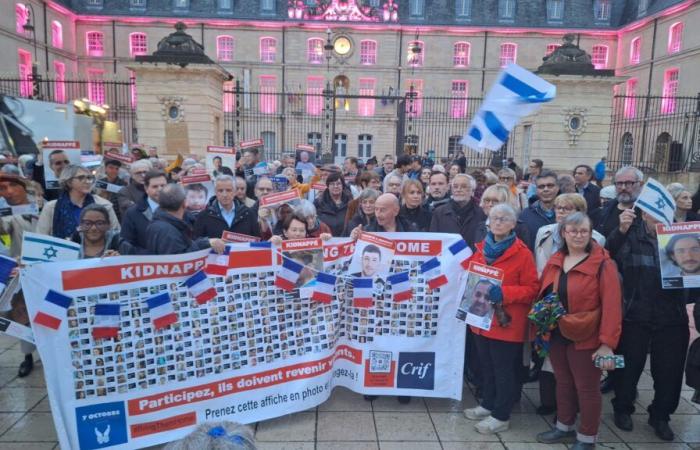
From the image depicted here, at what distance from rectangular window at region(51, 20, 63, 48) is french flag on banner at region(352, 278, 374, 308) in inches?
1642

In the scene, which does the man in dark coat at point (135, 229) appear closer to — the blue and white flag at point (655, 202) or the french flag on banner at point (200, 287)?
the french flag on banner at point (200, 287)

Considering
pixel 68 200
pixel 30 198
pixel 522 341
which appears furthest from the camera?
pixel 30 198

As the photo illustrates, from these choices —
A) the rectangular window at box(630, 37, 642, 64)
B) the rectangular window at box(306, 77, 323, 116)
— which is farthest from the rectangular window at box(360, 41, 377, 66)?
the rectangular window at box(630, 37, 642, 64)

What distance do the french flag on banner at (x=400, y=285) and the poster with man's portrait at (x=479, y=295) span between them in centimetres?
52

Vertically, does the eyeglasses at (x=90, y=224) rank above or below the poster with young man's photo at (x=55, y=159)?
below

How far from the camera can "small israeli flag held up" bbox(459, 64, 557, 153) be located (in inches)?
207

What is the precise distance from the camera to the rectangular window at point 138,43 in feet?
Answer: 128

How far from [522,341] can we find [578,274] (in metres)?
0.74

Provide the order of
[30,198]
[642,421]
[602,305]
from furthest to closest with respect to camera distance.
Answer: [30,198] → [642,421] → [602,305]

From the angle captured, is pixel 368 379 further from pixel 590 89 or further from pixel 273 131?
pixel 273 131

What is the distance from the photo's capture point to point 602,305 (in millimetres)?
3707

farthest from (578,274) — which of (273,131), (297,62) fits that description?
(297,62)

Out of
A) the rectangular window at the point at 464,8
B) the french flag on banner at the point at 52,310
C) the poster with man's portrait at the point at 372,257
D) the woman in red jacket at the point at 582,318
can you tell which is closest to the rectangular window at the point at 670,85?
the rectangular window at the point at 464,8

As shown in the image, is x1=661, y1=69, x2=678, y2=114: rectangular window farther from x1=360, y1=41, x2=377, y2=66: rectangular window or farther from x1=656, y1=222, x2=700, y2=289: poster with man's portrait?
x1=656, y1=222, x2=700, y2=289: poster with man's portrait
